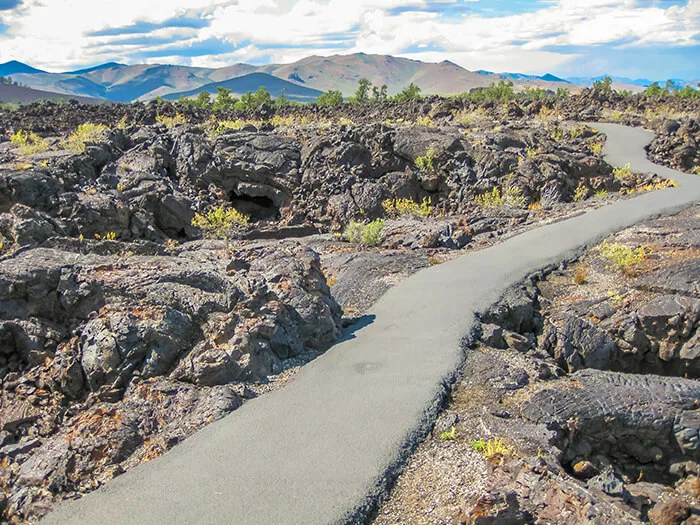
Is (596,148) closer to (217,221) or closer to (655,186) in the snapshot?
(655,186)

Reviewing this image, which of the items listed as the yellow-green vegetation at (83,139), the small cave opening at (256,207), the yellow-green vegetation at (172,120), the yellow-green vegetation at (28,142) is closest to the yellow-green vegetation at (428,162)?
the small cave opening at (256,207)

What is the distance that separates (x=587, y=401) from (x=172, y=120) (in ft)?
105

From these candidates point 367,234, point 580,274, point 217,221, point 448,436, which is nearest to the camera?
point 448,436

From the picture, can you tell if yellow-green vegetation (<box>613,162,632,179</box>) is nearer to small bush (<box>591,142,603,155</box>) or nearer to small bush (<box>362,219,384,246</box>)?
small bush (<box>591,142,603,155</box>)

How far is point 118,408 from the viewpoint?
8.10 metres

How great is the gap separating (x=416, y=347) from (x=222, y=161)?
18109 mm

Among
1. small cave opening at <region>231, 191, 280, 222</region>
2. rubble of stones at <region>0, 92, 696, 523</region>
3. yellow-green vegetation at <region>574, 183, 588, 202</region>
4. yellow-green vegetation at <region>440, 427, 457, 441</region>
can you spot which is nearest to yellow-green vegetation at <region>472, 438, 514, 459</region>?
yellow-green vegetation at <region>440, 427, 457, 441</region>

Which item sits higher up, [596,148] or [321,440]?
[596,148]

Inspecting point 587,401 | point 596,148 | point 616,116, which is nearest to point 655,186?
point 596,148

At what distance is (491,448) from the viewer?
7227 millimetres

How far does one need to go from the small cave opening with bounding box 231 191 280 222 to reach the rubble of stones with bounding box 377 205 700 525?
1512 cm

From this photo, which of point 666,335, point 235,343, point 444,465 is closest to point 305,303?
point 235,343

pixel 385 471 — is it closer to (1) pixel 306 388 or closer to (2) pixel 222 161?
(1) pixel 306 388

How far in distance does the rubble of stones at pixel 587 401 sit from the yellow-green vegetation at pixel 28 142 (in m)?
22.5
